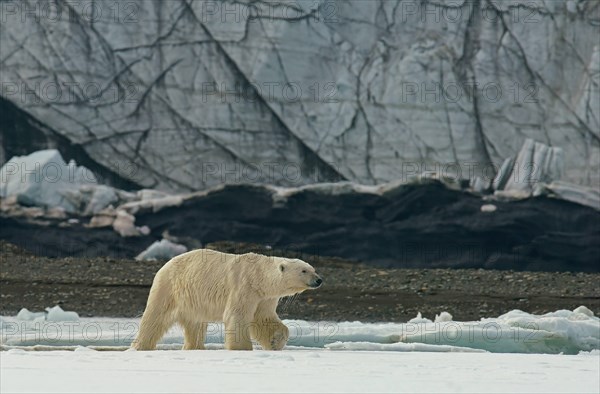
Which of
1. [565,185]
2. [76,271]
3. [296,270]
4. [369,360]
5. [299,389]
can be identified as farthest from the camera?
[565,185]

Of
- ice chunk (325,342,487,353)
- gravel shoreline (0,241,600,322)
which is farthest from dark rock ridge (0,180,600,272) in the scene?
ice chunk (325,342,487,353)

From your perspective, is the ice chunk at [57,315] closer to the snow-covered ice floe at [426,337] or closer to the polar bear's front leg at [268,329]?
the snow-covered ice floe at [426,337]

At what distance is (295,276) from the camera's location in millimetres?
7418

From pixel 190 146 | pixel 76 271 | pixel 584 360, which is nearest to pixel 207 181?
pixel 190 146

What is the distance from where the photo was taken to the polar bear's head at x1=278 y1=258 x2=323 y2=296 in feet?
24.3

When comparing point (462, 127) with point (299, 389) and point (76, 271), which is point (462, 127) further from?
point (299, 389)

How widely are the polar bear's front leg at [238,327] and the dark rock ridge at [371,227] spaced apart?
33.0 ft

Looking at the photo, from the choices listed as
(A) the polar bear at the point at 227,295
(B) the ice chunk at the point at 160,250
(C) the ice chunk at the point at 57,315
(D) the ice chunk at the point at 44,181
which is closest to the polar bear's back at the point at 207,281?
(A) the polar bear at the point at 227,295

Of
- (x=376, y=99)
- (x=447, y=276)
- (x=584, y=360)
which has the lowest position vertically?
(x=447, y=276)

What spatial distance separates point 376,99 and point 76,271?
16.9ft

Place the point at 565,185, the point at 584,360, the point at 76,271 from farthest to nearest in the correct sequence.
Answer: the point at 565,185, the point at 76,271, the point at 584,360

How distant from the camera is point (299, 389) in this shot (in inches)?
186

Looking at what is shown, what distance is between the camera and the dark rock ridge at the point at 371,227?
17281mm

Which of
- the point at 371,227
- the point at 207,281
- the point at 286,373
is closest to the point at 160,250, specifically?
the point at 371,227
